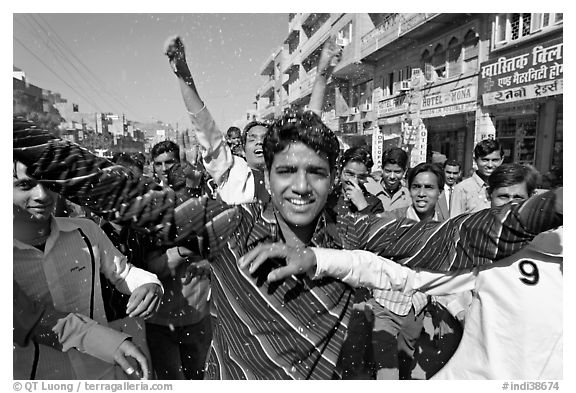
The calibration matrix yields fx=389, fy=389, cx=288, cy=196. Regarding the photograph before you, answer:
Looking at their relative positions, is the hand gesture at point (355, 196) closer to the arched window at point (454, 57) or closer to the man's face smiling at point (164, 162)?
the man's face smiling at point (164, 162)

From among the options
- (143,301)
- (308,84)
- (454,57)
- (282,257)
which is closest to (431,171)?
(308,84)

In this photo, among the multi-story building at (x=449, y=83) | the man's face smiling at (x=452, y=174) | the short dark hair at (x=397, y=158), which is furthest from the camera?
the multi-story building at (x=449, y=83)

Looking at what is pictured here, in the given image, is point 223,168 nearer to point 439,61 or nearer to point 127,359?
point 127,359

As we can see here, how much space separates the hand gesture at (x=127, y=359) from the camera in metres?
1.46

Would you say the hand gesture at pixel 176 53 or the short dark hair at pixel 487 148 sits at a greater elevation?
the hand gesture at pixel 176 53

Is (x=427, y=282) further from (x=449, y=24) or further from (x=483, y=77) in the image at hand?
(x=449, y=24)

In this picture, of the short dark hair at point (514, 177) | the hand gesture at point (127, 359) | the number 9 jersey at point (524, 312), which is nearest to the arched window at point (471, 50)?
the short dark hair at point (514, 177)

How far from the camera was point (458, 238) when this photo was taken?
4.56 ft

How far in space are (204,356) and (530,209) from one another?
6.80 ft

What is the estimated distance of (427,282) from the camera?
5.10 feet

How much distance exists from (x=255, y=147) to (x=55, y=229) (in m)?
1.40

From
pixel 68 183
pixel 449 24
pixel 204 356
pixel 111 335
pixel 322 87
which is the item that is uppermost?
pixel 449 24

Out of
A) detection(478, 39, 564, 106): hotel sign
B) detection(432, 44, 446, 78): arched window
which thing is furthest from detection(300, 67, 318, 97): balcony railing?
detection(432, 44, 446, 78): arched window
